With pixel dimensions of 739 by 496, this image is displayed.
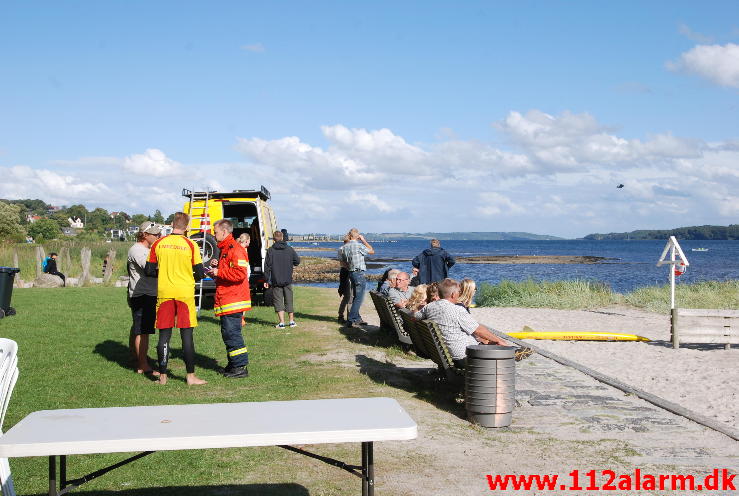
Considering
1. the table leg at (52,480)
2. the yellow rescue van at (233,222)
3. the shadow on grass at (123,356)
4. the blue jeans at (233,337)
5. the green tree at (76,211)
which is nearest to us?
the table leg at (52,480)

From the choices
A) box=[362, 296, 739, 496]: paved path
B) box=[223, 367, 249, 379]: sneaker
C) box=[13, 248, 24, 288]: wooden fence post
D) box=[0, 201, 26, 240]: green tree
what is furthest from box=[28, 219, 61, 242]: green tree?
box=[362, 296, 739, 496]: paved path

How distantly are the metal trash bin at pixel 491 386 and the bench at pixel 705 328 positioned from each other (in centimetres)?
685

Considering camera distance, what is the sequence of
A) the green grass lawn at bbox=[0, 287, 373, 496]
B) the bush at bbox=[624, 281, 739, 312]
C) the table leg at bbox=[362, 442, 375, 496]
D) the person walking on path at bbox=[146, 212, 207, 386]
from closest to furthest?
the table leg at bbox=[362, 442, 375, 496] → the green grass lawn at bbox=[0, 287, 373, 496] → the person walking on path at bbox=[146, 212, 207, 386] → the bush at bbox=[624, 281, 739, 312]

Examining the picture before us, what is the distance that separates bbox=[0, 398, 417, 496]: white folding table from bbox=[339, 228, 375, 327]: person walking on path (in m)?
9.02

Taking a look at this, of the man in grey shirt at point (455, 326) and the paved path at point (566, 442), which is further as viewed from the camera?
the man in grey shirt at point (455, 326)

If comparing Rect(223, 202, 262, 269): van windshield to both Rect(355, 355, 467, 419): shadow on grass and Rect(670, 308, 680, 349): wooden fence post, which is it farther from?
Rect(670, 308, 680, 349): wooden fence post

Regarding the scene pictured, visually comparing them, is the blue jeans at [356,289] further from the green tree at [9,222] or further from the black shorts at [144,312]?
the green tree at [9,222]

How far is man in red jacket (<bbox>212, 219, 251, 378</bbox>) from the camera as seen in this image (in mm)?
8469

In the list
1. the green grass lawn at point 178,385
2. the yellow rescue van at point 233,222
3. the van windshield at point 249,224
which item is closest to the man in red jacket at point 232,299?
the green grass lawn at point 178,385

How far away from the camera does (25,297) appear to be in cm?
1977

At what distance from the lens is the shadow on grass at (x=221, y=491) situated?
470 cm

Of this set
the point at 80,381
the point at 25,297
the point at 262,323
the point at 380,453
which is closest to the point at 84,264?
the point at 25,297

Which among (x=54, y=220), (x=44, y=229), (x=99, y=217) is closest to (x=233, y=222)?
(x=44, y=229)

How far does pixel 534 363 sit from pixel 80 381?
19.2 ft
